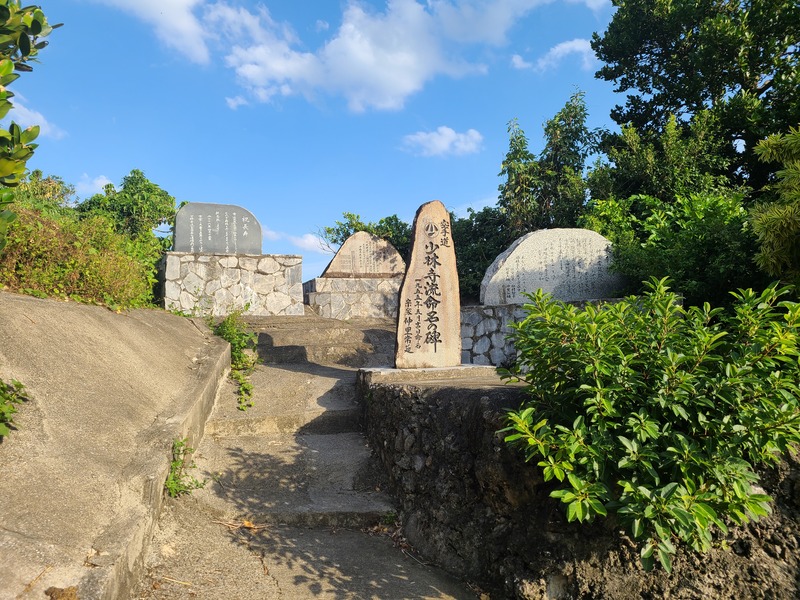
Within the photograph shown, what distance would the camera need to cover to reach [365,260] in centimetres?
1337

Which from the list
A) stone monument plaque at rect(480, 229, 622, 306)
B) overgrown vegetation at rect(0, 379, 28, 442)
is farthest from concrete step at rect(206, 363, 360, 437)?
stone monument plaque at rect(480, 229, 622, 306)

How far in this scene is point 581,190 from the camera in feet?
40.8

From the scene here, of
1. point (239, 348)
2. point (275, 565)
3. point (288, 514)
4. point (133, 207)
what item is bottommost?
point (275, 565)

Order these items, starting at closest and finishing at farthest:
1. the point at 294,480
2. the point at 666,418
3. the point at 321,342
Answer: the point at 666,418 → the point at 294,480 → the point at 321,342

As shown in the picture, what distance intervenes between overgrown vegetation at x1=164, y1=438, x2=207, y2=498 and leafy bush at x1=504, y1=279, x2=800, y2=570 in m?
2.72

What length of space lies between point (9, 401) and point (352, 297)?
31.5 feet

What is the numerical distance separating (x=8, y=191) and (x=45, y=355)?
186 cm

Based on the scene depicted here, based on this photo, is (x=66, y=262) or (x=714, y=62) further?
(x=714, y=62)

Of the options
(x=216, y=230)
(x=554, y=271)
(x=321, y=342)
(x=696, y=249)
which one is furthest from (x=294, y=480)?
(x=216, y=230)

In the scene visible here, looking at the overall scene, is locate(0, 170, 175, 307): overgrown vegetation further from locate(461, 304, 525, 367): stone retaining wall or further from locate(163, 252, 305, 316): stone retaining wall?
locate(461, 304, 525, 367): stone retaining wall

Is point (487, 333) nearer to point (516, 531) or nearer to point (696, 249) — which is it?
point (696, 249)

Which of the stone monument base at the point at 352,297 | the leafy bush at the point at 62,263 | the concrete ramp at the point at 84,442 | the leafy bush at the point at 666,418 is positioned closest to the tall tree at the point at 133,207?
the stone monument base at the point at 352,297

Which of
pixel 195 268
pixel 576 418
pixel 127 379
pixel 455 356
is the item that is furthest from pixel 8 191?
pixel 195 268

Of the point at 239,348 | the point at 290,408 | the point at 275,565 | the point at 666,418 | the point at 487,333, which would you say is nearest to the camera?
the point at 666,418
